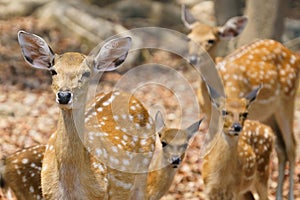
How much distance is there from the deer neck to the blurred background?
6.94 feet

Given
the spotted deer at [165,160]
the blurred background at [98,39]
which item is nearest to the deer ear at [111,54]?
the spotted deer at [165,160]

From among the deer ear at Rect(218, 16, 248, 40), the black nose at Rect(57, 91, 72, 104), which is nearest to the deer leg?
the deer ear at Rect(218, 16, 248, 40)

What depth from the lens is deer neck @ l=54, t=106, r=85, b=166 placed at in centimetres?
452

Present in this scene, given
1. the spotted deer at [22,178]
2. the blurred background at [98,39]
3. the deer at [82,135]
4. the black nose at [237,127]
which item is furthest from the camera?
the blurred background at [98,39]

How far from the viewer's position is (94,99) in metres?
5.79

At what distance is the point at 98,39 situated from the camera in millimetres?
12406

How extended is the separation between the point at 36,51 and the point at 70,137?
1.98 feet

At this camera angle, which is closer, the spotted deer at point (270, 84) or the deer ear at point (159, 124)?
the deer ear at point (159, 124)

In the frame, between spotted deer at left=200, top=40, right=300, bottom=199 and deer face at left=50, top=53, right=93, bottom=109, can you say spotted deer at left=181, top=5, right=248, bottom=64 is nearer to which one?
spotted deer at left=200, top=40, right=300, bottom=199

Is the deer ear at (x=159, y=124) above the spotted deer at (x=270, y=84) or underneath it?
underneath

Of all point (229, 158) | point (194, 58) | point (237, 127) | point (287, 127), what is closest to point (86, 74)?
point (237, 127)

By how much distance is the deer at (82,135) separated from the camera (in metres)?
4.47

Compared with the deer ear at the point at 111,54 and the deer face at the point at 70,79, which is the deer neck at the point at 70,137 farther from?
the deer ear at the point at 111,54

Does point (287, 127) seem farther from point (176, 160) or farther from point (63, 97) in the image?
point (63, 97)
